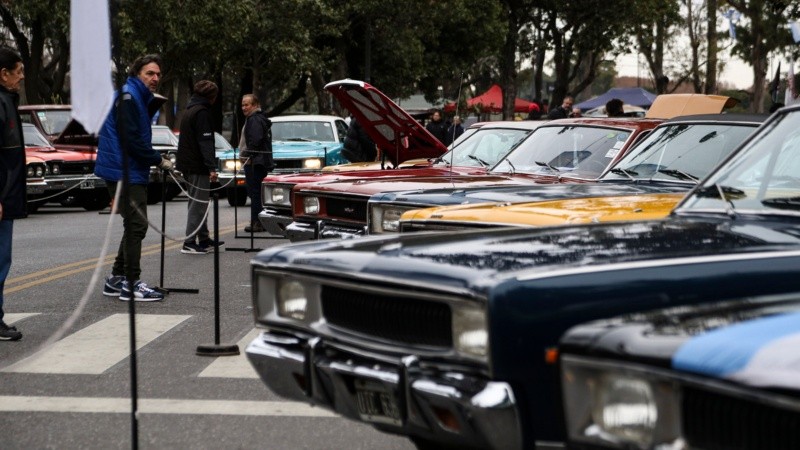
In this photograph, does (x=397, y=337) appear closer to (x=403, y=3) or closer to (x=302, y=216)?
(x=302, y=216)

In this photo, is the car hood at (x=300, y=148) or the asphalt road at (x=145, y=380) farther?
the car hood at (x=300, y=148)

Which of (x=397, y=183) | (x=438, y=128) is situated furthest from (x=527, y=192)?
(x=438, y=128)

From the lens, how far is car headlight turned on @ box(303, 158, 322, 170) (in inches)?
911

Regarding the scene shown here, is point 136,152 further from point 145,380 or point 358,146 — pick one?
point 358,146

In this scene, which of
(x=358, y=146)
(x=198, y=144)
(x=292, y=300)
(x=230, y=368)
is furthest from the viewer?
(x=358, y=146)

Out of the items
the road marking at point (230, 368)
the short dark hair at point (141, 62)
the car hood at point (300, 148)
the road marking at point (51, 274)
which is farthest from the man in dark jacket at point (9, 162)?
the car hood at point (300, 148)

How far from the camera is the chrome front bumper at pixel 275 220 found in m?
13.0

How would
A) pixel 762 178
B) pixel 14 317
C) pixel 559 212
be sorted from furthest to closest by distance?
pixel 14 317 < pixel 559 212 < pixel 762 178

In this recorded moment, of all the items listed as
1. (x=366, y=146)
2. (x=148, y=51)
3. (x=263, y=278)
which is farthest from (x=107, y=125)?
(x=148, y=51)

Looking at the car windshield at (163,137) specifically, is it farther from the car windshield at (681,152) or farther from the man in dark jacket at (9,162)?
the car windshield at (681,152)

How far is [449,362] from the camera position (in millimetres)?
4270

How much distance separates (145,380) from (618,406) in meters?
4.68

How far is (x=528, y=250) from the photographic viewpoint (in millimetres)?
4621

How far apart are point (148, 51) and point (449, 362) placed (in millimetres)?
36923
